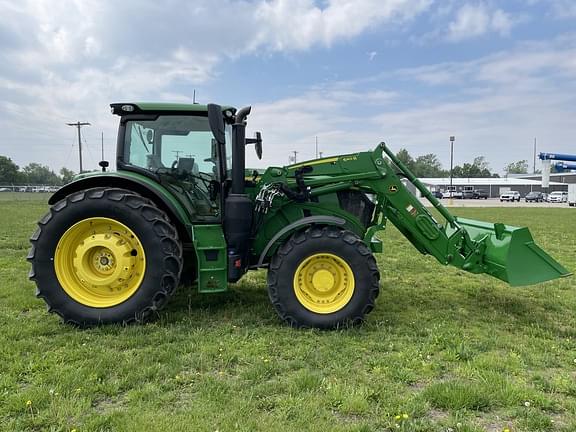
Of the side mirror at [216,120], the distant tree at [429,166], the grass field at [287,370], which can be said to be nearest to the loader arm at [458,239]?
the grass field at [287,370]

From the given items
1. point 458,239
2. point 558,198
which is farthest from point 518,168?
point 458,239

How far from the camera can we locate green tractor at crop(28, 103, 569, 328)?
191 inches

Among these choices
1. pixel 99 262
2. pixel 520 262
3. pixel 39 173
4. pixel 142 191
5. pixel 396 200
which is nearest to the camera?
pixel 99 262

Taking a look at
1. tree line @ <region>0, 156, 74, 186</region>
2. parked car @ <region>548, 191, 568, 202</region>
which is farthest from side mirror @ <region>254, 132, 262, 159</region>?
tree line @ <region>0, 156, 74, 186</region>

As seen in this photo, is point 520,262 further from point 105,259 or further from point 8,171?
point 8,171

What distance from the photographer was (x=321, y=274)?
5000 mm

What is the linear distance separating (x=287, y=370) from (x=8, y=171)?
318 feet

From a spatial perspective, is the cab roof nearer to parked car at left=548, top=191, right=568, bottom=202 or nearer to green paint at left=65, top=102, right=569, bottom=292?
green paint at left=65, top=102, right=569, bottom=292

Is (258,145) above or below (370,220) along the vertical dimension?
above

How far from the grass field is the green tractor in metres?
0.40

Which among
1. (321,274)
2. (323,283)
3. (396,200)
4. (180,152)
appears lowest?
(323,283)

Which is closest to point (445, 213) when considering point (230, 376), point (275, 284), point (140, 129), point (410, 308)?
point (410, 308)

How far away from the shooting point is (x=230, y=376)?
12.5 ft

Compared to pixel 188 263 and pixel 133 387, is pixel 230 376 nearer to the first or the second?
pixel 133 387
